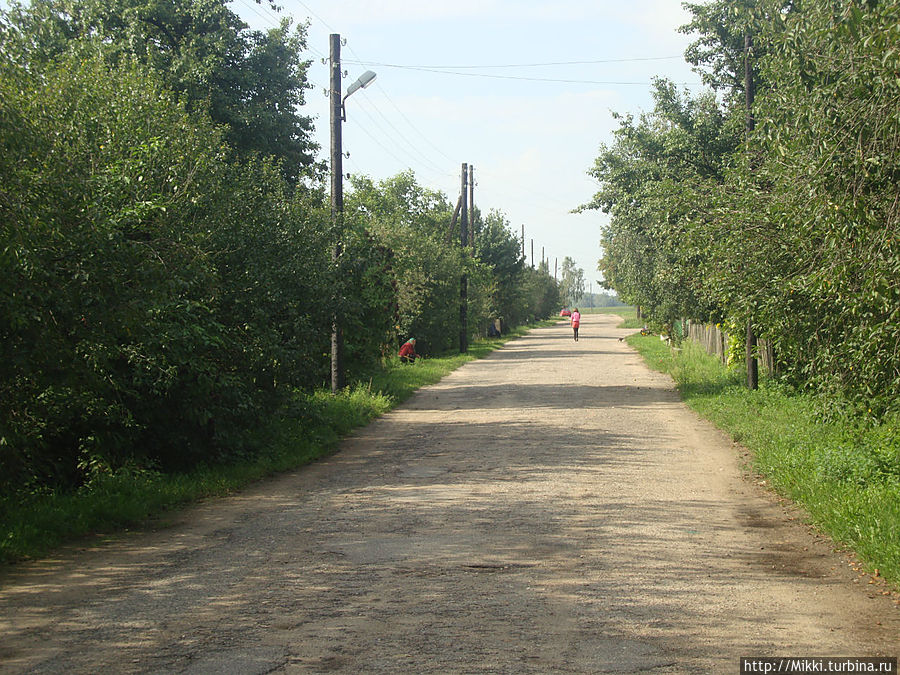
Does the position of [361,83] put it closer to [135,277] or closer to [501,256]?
[135,277]

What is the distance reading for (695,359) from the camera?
2702 cm

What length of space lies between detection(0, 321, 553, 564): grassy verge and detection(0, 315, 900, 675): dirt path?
39 centimetres

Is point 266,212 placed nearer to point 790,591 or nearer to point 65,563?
point 65,563

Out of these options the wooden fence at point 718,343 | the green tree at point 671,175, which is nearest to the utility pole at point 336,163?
the green tree at point 671,175

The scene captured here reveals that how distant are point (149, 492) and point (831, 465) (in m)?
7.22

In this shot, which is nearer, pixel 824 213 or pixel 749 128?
pixel 824 213

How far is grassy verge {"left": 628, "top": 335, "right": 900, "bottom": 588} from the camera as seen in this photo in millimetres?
7059

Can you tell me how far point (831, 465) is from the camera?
941cm

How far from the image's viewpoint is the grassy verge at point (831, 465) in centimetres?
706

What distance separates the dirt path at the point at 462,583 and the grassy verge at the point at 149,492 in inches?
15.5

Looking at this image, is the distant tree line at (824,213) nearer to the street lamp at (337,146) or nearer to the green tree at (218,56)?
the street lamp at (337,146)

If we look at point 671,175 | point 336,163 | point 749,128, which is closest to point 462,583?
point 336,163

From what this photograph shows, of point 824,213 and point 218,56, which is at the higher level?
point 218,56

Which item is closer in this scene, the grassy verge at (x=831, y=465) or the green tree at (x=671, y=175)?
the grassy verge at (x=831, y=465)
